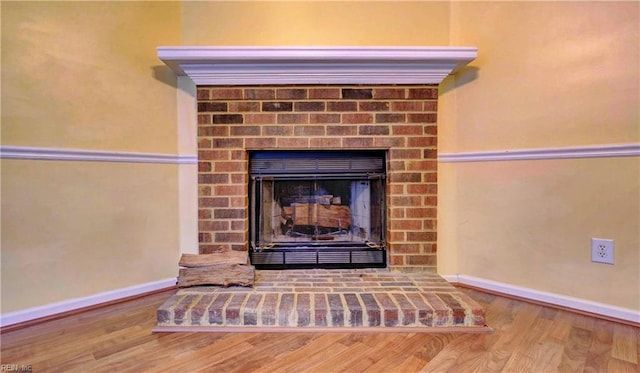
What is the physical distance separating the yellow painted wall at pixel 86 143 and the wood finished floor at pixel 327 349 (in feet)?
0.94

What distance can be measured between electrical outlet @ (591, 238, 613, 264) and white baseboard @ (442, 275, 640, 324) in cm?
21

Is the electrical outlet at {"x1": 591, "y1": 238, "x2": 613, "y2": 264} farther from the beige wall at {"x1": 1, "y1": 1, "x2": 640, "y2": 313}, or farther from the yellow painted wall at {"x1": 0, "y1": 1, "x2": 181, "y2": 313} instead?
the yellow painted wall at {"x1": 0, "y1": 1, "x2": 181, "y2": 313}

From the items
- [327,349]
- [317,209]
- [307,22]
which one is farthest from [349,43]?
[327,349]

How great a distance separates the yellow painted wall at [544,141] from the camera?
133 centimetres

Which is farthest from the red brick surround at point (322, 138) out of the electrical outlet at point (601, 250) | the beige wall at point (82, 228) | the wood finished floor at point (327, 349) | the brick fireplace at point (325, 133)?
the electrical outlet at point (601, 250)

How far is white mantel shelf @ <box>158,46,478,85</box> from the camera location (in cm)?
151

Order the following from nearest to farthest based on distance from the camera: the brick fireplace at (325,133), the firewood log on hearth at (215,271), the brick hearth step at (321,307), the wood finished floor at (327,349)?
the wood finished floor at (327,349), the brick hearth step at (321,307), the firewood log on hearth at (215,271), the brick fireplace at (325,133)

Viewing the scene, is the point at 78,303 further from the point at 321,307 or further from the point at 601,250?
the point at 601,250

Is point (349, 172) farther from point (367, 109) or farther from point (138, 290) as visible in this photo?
point (138, 290)

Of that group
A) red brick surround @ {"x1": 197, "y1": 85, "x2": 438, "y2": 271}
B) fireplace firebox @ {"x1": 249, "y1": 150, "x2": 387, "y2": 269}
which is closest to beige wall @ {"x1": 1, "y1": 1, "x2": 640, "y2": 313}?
red brick surround @ {"x1": 197, "y1": 85, "x2": 438, "y2": 271}

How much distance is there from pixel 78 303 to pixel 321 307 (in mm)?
1230

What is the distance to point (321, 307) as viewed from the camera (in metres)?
1.30

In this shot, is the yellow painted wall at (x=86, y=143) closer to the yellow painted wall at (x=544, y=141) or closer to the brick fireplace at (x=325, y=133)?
the brick fireplace at (x=325, y=133)

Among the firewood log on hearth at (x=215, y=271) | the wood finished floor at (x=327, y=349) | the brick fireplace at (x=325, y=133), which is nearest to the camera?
the wood finished floor at (x=327, y=349)
